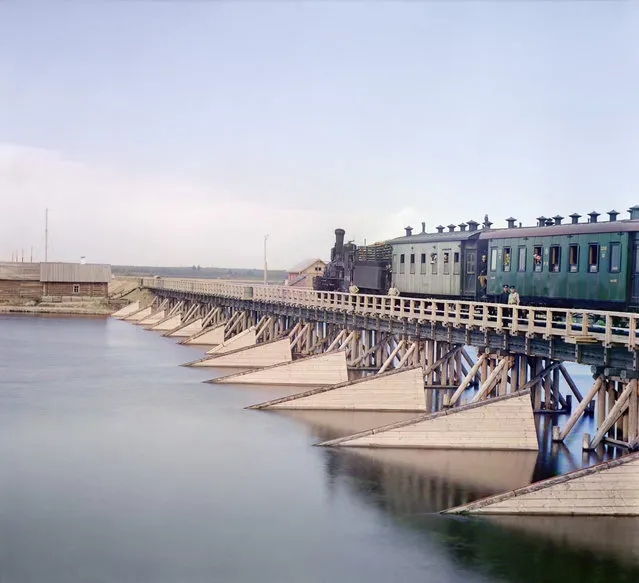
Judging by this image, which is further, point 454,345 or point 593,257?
point 454,345

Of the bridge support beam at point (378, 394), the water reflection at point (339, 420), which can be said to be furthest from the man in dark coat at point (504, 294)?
the water reflection at point (339, 420)

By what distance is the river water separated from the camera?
18016 millimetres

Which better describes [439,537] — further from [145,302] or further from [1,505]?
[145,302]

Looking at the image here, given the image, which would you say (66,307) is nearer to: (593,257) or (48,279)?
(48,279)

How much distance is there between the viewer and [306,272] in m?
92.8

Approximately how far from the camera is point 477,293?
37250 mm

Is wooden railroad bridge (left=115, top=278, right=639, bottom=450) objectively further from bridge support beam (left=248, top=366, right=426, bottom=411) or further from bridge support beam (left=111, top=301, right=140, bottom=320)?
bridge support beam (left=111, top=301, right=140, bottom=320)

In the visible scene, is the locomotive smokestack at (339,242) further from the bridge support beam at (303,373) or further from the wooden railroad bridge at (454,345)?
the bridge support beam at (303,373)

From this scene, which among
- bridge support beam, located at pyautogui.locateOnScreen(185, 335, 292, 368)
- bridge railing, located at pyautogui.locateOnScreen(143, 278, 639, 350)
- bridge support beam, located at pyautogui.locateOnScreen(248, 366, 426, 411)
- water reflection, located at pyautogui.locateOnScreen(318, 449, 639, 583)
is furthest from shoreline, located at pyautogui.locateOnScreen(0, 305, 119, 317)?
water reflection, located at pyautogui.locateOnScreen(318, 449, 639, 583)

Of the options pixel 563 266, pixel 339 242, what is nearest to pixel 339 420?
pixel 563 266

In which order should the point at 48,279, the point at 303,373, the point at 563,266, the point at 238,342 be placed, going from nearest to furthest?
the point at 563,266 < the point at 303,373 < the point at 238,342 < the point at 48,279

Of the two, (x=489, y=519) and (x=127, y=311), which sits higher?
(x=127, y=311)

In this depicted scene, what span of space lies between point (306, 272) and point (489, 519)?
241 ft

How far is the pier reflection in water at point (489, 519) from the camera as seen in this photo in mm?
18109
